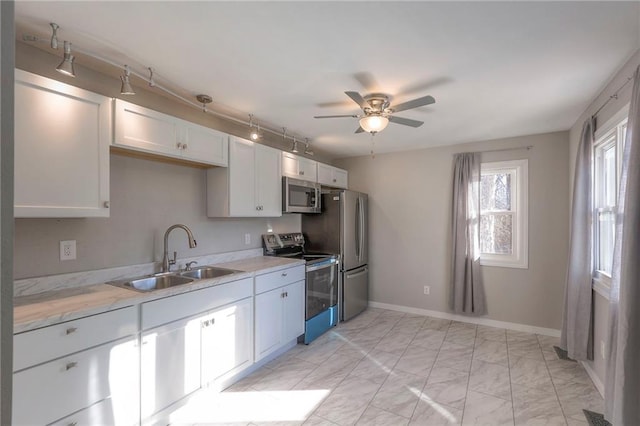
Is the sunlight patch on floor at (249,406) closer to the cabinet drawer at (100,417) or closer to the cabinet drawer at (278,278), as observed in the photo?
the cabinet drawer at (100,417)

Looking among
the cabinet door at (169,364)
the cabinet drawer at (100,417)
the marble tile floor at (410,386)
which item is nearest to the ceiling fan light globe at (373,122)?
the cabinet door at (169,364)

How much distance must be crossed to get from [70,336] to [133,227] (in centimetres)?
100

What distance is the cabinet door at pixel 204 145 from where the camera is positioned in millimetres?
2504

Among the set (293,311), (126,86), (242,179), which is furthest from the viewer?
(293,311)

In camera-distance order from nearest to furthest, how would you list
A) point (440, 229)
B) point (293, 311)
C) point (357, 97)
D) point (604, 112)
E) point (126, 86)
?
point (126, 86) → point (357, 97) → point (604, 112) → point (293, 311) → point (440, 229)

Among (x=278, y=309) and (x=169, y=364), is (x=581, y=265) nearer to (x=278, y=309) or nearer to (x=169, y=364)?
(x=278, y=309)

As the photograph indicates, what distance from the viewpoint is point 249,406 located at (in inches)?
90.4

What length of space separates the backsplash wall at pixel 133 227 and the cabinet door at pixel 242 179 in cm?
31

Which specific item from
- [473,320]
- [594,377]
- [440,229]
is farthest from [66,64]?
[473,320]

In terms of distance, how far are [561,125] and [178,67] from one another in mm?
3884

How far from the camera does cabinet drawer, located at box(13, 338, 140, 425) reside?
56.1 inches

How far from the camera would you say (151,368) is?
1.94 m

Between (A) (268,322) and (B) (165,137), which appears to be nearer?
(B) (165,137)

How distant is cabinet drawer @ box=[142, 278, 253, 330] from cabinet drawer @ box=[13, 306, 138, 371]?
0.10 m
